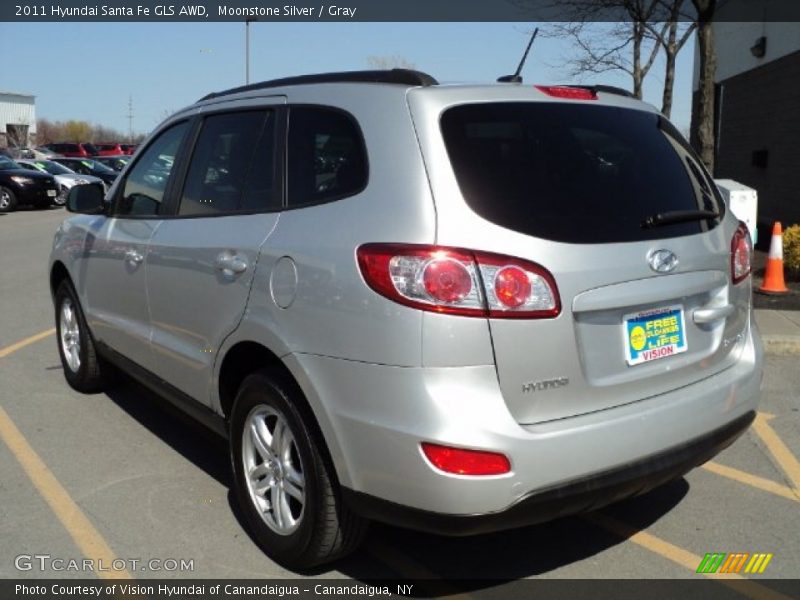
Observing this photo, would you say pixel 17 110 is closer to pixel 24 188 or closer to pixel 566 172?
pixel 24 188

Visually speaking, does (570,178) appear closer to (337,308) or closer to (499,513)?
(337,308)

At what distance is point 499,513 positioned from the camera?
2592 mm

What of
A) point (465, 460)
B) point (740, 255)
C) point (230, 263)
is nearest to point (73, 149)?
point (230, 263)

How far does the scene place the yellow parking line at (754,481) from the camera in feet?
13.0

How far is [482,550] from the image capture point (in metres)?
3.39

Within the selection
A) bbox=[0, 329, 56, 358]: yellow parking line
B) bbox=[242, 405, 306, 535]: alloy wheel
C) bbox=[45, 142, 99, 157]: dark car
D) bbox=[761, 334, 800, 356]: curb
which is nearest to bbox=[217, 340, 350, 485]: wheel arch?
bbox=[242, 405, 306, 535]: alloy wheel

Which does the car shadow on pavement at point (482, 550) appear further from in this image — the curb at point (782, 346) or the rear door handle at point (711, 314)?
the curb at point (782, 346)

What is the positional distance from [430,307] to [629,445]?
861mm

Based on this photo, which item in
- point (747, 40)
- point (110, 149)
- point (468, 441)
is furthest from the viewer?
point (110, 149)

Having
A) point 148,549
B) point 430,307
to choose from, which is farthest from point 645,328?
point 148,549

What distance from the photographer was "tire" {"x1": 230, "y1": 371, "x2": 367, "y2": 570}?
2.93 meters

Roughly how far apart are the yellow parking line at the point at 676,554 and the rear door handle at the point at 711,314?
3.27ft

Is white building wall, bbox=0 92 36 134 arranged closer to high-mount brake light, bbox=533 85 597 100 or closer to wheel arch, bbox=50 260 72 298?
wheel arch, bbox=50 260 72 298

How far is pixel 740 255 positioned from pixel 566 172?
0.97 m
